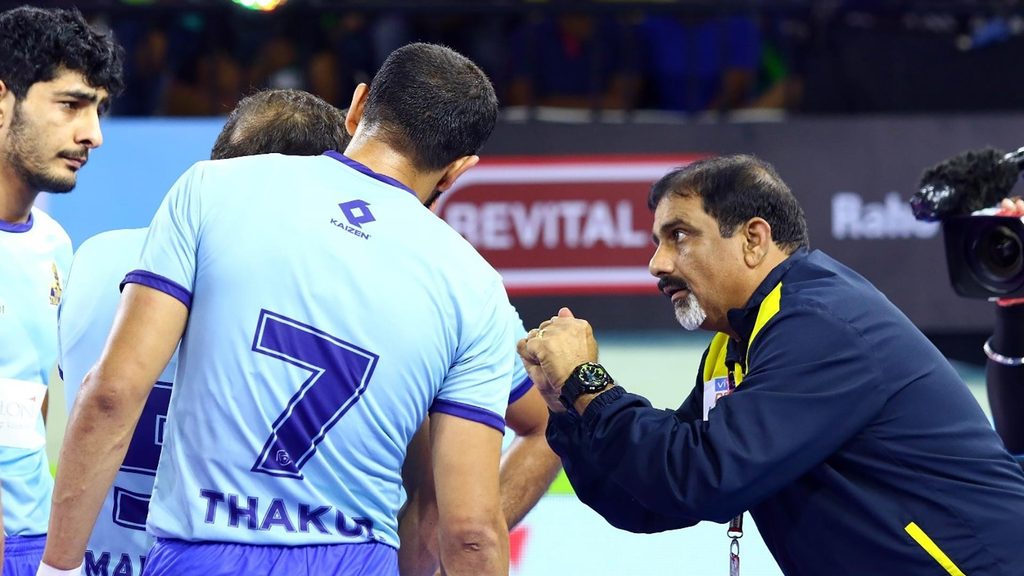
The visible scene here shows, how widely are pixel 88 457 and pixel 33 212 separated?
1.21 metres

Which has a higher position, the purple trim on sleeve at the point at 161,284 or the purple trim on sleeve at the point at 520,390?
the purple trim on sleeve at the point at 161,284

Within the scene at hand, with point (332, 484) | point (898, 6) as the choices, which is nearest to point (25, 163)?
point (332, 484)

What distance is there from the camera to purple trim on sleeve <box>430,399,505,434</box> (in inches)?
99.6

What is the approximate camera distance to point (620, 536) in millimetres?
4973

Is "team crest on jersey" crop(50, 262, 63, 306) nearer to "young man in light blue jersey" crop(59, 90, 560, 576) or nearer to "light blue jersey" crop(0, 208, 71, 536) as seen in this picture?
A: "light blue jersey" crop(0, 208, 71, 536)

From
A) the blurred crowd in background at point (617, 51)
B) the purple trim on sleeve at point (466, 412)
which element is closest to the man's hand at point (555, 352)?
the purple trim on sleeve at point (466, 412)

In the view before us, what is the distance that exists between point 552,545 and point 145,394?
2766mm

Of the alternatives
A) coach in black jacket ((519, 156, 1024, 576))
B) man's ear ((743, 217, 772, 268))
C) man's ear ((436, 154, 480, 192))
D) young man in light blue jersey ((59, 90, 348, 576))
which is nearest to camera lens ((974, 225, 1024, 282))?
coach in black jacket ((519, 156, 1024, 576))

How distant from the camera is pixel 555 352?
290 cm

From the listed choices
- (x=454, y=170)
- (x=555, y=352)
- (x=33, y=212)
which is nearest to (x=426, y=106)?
(x=454, y=170)

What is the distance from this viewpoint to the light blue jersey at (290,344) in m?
2.39

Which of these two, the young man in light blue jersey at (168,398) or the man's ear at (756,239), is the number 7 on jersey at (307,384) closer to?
the young man in light blue jersey at (168,398)

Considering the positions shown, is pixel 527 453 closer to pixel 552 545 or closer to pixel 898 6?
pixel 552 545

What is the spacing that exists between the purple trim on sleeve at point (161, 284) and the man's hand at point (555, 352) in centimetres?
83
